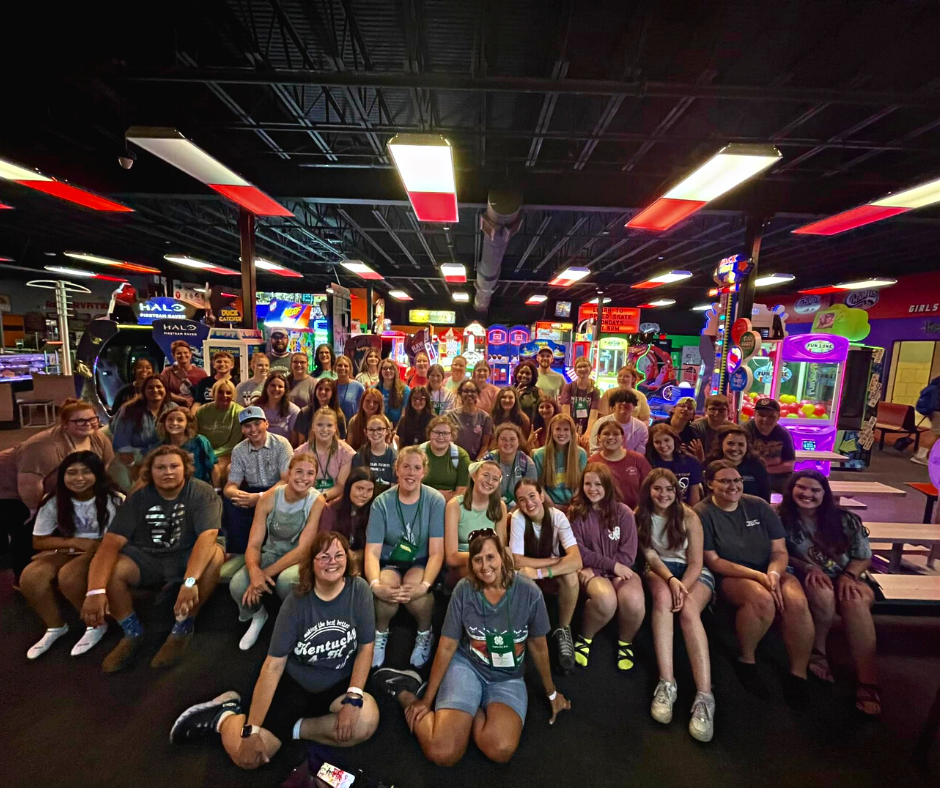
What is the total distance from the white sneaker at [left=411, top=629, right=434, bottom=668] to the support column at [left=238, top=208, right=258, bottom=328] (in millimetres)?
5985

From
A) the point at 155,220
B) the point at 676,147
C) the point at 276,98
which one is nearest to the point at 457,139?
the point at 276,98

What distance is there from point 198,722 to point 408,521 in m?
1.52

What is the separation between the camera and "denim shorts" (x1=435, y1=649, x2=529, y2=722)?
2.18 metres

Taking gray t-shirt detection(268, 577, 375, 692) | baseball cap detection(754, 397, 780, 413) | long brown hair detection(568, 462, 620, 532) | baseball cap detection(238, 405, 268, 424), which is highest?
baseball cap detection(754, 397, 780, 413)

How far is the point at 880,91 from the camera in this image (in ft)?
11.2

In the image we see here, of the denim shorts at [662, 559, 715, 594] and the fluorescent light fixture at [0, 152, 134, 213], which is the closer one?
the denim shorts at [662, 559, 715, 594]

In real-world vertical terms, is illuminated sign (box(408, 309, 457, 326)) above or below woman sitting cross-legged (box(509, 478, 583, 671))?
above

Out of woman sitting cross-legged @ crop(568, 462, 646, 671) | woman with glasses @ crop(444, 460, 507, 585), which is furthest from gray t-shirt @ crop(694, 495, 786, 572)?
woman with glasses @ crop(444, 460, 507, 585)

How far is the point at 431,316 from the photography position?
19000 millimetres

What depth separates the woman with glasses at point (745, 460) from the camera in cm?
328

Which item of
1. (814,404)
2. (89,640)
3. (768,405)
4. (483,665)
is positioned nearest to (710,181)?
(768,405)

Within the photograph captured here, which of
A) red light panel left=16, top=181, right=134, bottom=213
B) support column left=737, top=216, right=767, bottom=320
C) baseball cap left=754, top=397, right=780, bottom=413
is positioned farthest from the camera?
support column left=737, top=216, right=767, bottom=320

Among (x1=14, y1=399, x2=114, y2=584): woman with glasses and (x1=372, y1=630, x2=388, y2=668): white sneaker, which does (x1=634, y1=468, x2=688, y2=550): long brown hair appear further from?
(x1=14, y1=399, x2=114, y2=584): woman with glasses

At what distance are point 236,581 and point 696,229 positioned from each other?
32.6 ft
